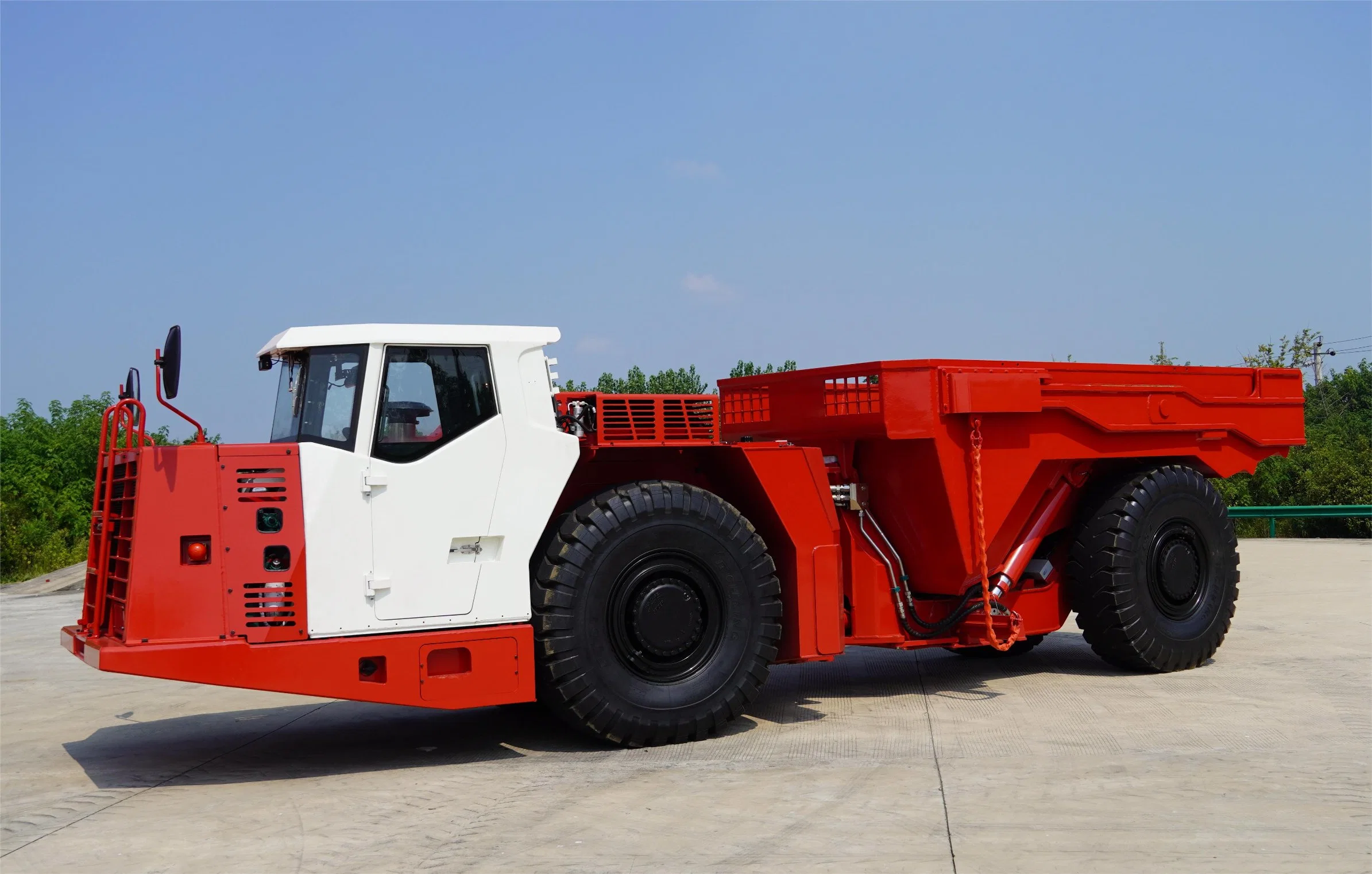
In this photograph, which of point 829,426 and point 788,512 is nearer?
point 788,512

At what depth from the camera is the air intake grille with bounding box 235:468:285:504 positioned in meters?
6.31

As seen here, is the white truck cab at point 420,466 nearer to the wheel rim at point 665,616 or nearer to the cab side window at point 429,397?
the cab side window at point 429,397

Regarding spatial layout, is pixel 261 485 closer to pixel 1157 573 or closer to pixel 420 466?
pixel 420 466

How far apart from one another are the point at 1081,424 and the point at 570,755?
436 centimetres

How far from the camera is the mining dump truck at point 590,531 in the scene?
6.30 m

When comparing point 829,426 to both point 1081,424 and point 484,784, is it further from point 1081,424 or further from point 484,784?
point 484,784

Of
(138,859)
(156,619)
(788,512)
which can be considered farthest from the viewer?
(788,512)

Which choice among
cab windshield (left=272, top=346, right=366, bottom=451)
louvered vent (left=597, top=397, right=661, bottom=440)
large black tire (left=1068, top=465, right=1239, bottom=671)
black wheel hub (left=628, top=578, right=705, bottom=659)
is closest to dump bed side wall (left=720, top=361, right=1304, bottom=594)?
large black tire (left=1068, top=465, right=1239, bottom=671)

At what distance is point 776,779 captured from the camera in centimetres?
616

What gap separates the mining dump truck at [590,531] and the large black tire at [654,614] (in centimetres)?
1

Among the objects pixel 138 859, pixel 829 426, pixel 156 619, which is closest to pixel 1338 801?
pixel 829 426

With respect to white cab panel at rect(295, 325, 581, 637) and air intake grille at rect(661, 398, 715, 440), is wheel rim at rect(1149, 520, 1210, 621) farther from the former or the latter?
white cab panel at rect(295, 325, 581, 637)

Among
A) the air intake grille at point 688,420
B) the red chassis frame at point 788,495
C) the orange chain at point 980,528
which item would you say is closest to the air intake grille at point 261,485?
the red chassis frame at point 788,495

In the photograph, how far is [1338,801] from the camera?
Result: 5.45 meters
